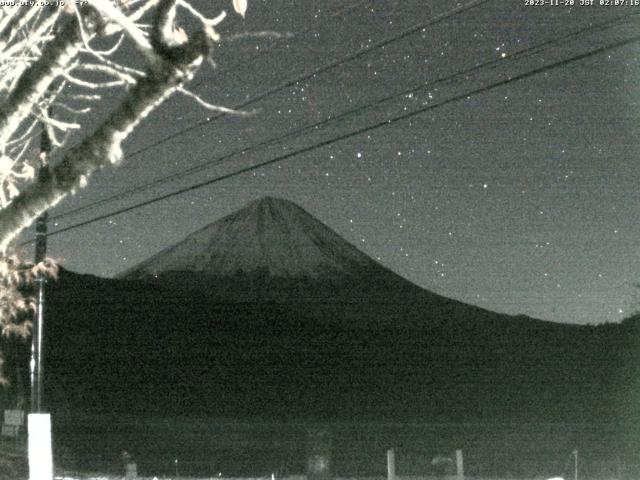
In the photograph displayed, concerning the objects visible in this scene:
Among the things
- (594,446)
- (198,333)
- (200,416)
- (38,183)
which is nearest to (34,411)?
(38,183)

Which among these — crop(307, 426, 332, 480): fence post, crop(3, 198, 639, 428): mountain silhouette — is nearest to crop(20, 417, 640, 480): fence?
crop(307, 426, 332, 480): fence post

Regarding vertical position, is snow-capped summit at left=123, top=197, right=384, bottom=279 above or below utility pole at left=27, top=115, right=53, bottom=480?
above

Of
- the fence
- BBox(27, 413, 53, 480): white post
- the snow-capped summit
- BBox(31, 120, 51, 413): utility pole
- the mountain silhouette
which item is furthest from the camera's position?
the snow-capped summit

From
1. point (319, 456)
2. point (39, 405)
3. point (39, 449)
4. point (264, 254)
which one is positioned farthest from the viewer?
point (264, 254)

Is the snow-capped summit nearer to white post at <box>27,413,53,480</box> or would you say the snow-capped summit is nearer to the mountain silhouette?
the mountain silhouette

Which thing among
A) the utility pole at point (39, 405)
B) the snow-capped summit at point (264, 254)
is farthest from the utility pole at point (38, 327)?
the snow-capped summit at point (264, 254)

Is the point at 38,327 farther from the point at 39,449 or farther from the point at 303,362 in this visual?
Result: the point at 303,362

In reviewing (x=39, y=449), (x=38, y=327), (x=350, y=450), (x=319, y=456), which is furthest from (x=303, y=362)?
(x=39, y=449)

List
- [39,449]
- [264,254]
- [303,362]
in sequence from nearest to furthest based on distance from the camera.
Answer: [39,449] → [303,362] → [264,254]
